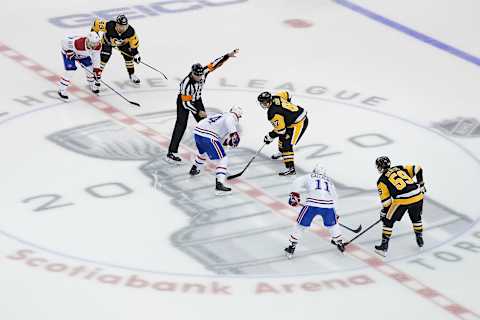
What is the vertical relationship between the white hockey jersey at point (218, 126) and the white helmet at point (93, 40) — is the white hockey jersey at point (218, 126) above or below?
below

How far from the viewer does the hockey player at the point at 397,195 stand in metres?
11.9

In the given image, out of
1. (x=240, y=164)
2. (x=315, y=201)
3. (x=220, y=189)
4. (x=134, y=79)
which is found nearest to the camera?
(x=315, y=201)

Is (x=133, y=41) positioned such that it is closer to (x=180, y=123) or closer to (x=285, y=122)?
(x=180, y=123)

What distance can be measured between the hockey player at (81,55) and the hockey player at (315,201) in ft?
15.1

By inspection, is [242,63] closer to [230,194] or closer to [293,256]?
[230,194]

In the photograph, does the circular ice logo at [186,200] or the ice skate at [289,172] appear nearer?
the circular ice logo at [186,200]

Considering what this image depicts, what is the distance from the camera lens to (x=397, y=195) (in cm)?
1191

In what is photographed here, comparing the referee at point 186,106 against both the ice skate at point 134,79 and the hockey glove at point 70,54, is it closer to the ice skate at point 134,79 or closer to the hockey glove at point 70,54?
the hockey glove at point 70,54

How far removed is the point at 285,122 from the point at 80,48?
10.6ft

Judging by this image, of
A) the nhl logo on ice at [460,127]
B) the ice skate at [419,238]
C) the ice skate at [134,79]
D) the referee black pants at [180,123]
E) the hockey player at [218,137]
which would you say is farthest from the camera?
the ice skate at [134,79]

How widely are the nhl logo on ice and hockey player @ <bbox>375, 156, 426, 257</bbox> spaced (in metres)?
3.35

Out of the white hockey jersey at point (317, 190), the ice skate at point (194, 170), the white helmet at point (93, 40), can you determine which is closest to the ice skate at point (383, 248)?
the white hockey jersey at point (317, 190)

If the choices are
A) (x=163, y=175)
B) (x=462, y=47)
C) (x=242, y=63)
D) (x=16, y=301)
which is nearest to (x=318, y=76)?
(x=242, y=63)

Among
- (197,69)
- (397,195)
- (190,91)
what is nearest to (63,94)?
(190,91)
